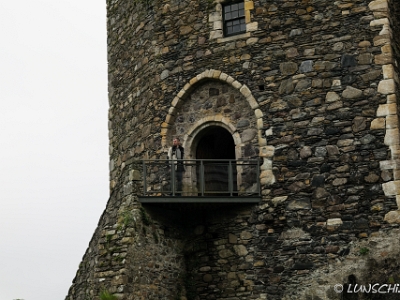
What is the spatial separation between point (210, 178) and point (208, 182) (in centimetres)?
10

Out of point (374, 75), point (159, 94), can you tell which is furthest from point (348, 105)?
point (159, 94)

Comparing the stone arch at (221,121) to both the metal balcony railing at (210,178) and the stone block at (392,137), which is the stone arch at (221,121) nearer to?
the metal balcony railing at (210,178)

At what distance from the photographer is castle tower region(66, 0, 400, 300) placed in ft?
64.4

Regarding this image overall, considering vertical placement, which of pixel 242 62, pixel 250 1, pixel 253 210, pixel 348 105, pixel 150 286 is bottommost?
pixel 150 286

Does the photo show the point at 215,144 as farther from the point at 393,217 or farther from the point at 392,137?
the point at 393,217

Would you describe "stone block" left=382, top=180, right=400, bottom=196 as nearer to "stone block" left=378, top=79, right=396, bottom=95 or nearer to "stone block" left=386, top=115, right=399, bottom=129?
"stone block" left=386, top=115, right=399, bottom=129

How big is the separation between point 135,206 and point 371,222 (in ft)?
16.5

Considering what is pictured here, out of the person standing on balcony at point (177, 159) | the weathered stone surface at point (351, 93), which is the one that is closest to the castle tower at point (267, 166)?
the weathered stone surface at point (351, 93)

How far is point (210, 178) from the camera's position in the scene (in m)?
20.7

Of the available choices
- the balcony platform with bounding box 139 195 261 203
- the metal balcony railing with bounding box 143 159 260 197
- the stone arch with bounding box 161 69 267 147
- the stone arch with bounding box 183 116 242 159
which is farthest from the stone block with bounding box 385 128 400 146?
the stone arch with bounding box 183 116 242 159

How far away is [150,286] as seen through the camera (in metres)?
19.8

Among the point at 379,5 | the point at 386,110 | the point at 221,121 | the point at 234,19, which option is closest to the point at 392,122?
the point at 386,110

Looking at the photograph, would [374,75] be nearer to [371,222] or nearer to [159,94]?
[371,222]

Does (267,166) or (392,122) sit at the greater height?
(392,122)
